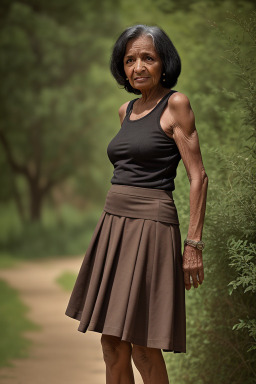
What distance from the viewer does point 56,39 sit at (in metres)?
19.2

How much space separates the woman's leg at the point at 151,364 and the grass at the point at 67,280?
785cm

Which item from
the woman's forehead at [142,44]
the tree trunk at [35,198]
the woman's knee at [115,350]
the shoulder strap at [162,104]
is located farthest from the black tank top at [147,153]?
the tree trunk at [35,198]

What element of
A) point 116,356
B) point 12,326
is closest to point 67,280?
point 12,326

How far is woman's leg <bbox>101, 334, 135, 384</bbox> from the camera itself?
3385mm

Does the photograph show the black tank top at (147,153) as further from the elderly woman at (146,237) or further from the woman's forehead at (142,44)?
the woman's forehead at (142,44)

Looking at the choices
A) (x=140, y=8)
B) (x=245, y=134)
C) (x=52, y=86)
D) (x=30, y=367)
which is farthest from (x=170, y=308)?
(x=52, y=86)

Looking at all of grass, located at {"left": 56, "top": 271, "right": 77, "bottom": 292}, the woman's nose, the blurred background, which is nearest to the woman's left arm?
the woman's nose

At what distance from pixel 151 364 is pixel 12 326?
479 centimetres

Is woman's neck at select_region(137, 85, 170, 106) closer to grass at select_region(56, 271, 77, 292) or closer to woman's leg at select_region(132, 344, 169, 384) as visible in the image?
woman's leg at select_region(132, 344, 169, 384)

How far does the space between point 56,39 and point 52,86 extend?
200 centimetres

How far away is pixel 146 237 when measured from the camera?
10.8 ft

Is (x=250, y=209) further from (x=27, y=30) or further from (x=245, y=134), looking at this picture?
(x=27, y=30)

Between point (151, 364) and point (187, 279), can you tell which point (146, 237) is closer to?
point (187, 279)

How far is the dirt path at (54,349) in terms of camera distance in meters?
5.57
